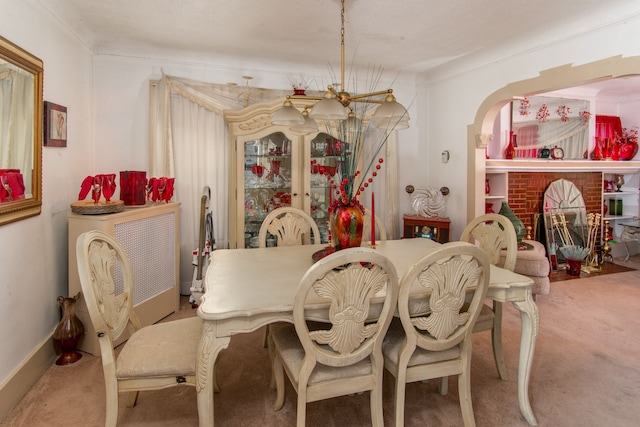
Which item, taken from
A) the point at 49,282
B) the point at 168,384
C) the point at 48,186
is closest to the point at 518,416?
the point at 168,384

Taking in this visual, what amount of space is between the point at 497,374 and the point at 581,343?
2.92ft

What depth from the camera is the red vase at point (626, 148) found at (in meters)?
5.01

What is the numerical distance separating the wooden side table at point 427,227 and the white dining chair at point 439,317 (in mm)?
2071

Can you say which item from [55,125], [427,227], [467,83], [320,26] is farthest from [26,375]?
[467,83]

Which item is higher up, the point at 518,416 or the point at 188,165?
the point at 188,165

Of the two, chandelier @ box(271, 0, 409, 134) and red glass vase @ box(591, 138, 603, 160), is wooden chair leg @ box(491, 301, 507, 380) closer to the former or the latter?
chandelier @ box(271, 0, 409, 134)

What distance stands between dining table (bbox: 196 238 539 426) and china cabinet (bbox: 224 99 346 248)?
1051 mm

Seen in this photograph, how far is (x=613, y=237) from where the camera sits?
528cm

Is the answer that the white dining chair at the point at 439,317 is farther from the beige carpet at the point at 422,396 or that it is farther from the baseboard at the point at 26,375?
the baseboard at the point at 26,375

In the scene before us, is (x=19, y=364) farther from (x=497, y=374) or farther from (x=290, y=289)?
(x=497, y=374)

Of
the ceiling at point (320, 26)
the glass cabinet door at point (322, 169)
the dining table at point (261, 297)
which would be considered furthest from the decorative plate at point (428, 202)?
the dining table at point (261, 297)

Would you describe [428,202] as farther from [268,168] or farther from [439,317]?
[439,317]

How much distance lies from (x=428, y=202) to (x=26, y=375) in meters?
3.41

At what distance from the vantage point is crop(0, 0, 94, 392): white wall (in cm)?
196
